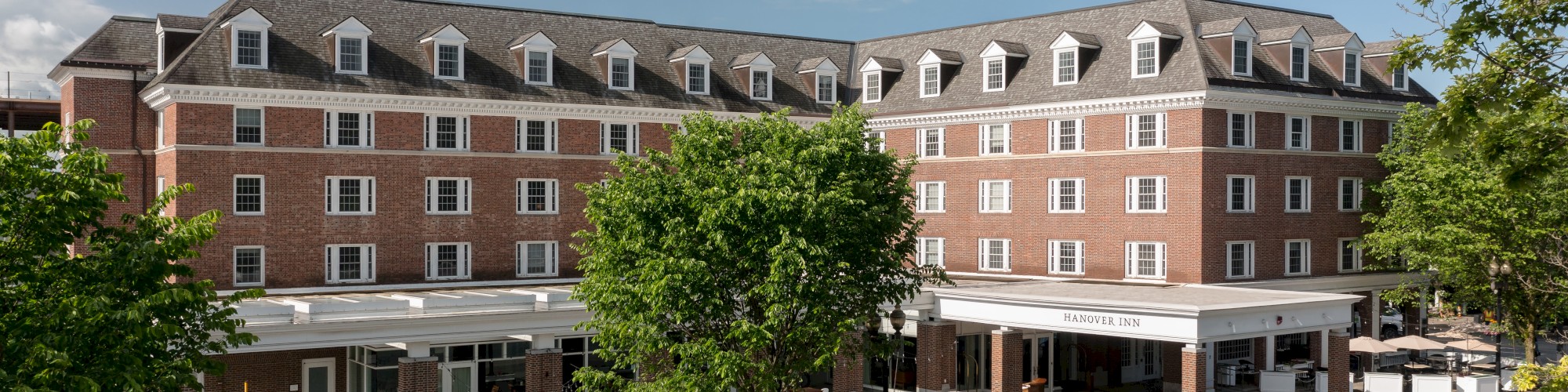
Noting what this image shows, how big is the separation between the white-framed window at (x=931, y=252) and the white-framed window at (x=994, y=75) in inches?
264

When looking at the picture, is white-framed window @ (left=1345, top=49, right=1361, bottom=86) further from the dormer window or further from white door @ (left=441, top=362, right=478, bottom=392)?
the dormer window

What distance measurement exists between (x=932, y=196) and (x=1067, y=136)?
739 cm

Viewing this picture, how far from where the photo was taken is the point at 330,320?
3641 centimetres

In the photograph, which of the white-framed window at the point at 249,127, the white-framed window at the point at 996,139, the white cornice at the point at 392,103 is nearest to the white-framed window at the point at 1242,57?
the white-framed window at the point at 996,139

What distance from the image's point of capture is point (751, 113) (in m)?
56.6

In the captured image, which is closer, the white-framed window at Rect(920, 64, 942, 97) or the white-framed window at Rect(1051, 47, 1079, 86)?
the white-framed window at Rect(1051, 47, 1079, 86)

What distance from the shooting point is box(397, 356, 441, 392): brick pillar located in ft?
125

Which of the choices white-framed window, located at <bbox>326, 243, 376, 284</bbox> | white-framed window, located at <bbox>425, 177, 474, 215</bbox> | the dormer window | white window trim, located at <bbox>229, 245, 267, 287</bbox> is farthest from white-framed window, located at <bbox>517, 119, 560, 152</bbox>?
white window trim, located at <bbox>229, 245, 267, 287</bbox>

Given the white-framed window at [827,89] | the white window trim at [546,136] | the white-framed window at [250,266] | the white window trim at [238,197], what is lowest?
the white-framed window at [250,266]

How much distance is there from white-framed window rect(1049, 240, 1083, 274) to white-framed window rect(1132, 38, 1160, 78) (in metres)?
6.86

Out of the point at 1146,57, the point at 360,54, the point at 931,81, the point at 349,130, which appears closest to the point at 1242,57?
the point at 1146,57

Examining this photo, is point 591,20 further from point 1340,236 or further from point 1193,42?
point 1340,236

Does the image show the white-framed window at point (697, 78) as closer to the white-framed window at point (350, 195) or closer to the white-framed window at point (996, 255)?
the white-framed window at point (996, 255)

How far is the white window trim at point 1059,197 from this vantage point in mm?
51938
